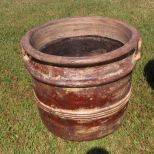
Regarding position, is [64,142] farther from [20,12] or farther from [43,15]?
[20,12]

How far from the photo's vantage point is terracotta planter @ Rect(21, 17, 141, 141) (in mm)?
3338

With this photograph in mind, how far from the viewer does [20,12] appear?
9125mm

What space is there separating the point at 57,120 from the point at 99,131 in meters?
0.54

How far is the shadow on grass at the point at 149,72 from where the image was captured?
17.0 ft

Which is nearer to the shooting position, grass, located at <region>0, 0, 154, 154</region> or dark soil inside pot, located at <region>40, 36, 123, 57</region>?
grass, located at <region>0, 0, 154, 154</region>

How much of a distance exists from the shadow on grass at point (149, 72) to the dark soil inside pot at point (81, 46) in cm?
121

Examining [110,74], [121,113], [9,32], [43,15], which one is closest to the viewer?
[110,74]

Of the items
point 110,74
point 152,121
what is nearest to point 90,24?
point 110,74

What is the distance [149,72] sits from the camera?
5.48 meters

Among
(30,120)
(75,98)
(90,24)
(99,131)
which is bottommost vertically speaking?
(30,120)

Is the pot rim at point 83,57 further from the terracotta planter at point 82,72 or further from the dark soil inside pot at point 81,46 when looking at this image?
the dark soil inside pot at point 81,46

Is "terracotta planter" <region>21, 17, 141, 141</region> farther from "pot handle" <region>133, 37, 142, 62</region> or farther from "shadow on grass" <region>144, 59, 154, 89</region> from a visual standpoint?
"shadow on grass" <region>144, 59, 154, 89</region>

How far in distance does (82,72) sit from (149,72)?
2.46 metres

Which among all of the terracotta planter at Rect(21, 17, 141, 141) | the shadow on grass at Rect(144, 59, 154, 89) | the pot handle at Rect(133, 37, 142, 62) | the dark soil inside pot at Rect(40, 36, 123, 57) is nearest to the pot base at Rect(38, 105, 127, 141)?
the terracotta planter at Rect(21, 17, 141, 141)
